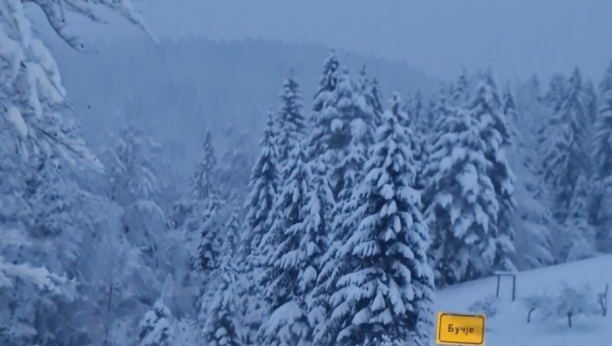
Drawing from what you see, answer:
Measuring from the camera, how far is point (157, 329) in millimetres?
30828

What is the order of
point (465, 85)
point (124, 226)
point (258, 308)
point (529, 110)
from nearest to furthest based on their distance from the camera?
point (258, 308), point (124, 226), point (465, 85), point (529, 110)

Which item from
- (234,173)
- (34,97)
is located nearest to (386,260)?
(34,97)

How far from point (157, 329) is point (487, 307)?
12.3 metres

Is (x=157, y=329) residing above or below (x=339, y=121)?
below

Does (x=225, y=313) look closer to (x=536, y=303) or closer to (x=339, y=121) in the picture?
(x=536, y=303)

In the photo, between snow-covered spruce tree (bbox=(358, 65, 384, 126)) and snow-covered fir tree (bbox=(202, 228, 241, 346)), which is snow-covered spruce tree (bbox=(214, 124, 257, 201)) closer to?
snow-covered spruce tree (bbox=(358, 65, 384, 126))

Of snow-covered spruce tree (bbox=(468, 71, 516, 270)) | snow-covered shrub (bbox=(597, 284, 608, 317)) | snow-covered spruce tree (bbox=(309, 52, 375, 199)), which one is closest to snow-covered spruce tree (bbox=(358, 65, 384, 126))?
snow-covered spruce tree (bbox=(309, 52, 375, 199))

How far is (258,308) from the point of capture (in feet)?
106

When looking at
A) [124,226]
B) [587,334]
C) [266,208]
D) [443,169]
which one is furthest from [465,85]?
[587,334]

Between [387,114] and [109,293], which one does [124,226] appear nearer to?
[109,293]

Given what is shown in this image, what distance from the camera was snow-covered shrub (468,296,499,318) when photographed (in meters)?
29.4

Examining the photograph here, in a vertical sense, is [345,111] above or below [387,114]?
above

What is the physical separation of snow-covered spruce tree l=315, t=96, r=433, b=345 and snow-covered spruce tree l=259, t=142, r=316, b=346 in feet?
9.89

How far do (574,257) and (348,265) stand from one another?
31.0 m
